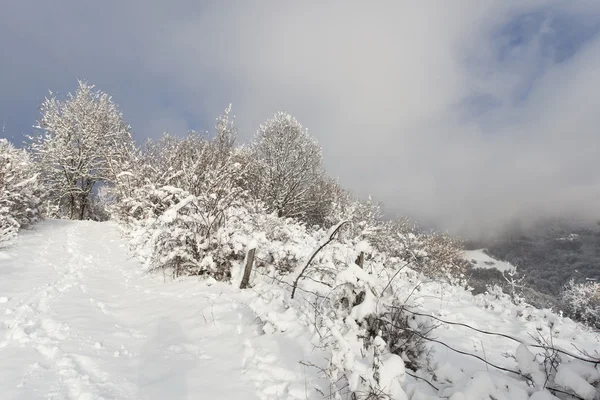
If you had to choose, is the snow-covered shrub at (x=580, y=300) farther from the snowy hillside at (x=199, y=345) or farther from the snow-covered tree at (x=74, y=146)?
the snow-covered tree at (x=74, y=146)

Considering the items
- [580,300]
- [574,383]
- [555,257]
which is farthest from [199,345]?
[555,257]

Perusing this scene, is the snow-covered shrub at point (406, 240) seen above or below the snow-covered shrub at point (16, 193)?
above

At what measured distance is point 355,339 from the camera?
3125mm

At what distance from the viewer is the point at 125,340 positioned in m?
4.57

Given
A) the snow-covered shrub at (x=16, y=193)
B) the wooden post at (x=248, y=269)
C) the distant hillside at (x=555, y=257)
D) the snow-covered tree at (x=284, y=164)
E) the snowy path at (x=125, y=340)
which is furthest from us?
the distant hillside at (x=555, y=257)

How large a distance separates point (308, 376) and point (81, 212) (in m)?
30.3

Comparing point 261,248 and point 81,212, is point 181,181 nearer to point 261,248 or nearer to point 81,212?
point 261,248

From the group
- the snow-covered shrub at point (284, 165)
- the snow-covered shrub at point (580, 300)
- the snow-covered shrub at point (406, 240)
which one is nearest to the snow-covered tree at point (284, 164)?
the snow-covered shrub at point (284, 165)

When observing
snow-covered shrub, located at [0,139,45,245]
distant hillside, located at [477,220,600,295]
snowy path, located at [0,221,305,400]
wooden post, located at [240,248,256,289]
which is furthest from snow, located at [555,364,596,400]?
distant hillside, located at [477,220,600,295]

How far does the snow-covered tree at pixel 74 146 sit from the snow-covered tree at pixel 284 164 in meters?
10.5

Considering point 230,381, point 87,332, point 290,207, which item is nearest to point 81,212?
point 290,207

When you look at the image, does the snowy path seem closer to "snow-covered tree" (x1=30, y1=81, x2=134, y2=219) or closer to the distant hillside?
"snow-covered tree" (x1=30, y1=81, x2=134, y2=219)

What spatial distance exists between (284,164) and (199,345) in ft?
60.2

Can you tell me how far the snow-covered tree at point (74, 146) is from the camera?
24234 mm
